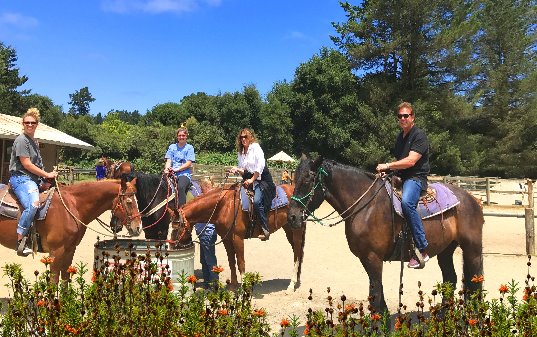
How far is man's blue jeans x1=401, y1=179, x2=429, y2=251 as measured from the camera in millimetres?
5621

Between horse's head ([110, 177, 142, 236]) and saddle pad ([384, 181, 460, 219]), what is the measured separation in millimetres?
3470

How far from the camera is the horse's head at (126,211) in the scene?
6559 millimetres

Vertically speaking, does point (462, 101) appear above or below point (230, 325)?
above

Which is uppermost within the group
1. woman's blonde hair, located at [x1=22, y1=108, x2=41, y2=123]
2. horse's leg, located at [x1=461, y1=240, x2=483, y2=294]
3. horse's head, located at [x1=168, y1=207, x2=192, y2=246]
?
woman's blonde hair, located at [x1=22, y1=108, x2=41, y2=123]

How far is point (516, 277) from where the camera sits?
9297 mm

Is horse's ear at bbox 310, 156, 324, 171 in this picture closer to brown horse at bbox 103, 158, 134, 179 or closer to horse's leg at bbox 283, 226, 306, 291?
brown horse at bbox 103, 158, 134, 179

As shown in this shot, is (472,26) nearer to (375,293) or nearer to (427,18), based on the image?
(427,18)

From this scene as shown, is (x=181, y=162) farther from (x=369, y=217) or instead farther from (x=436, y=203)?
(x=436, y=203)

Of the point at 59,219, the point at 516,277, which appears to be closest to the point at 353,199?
the point at 59,219

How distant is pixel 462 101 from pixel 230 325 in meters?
35.4

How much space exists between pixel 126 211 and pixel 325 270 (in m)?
5.01

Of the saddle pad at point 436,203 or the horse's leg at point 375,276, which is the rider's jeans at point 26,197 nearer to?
the horse's leg at point 375,276

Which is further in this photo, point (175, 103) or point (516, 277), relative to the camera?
point (175, 103)

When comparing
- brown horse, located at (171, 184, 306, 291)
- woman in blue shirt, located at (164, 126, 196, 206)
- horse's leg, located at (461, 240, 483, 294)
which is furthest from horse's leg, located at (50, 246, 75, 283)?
horse's leg, located at (461, 240, 483, 294)
